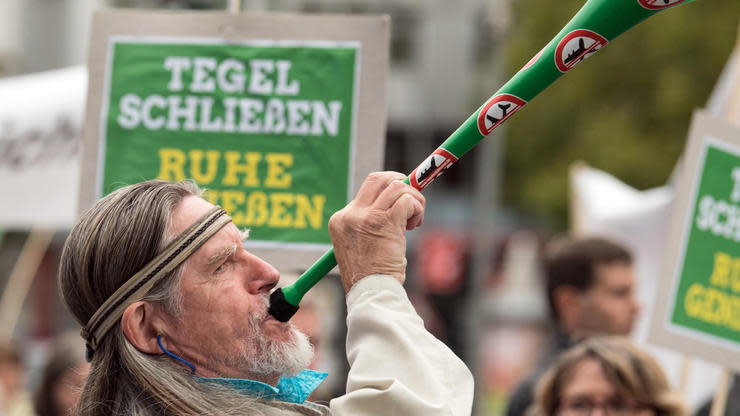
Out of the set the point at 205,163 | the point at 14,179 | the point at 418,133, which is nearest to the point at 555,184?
the point at 418,133

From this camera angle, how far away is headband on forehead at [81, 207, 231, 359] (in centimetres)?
227

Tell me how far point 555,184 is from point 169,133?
20.2 metres

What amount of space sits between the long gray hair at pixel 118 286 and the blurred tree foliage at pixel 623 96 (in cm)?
1739

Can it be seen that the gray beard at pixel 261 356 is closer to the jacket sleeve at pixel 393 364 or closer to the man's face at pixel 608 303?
the jacket sleeve at pixel 393 364

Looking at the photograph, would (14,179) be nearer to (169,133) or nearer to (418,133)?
(169,133)

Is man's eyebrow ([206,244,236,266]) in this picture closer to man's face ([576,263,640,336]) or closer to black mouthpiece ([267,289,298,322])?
black mouthpiece ([267,289,298,322])

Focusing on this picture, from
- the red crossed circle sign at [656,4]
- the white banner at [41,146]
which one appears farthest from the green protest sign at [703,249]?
the white banner at [41,146]

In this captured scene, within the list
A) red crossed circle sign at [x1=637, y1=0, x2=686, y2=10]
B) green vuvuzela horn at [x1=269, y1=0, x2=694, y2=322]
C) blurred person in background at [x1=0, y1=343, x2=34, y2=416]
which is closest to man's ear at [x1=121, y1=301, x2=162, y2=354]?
green vuvuzela horn at [x1=269, y1=0, x2=694, y2=322]

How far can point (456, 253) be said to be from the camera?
27.8 m

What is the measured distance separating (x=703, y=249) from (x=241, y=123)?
1.78m

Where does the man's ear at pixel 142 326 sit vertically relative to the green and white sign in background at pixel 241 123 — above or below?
below

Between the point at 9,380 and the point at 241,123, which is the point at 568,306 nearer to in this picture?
the point at 241,123

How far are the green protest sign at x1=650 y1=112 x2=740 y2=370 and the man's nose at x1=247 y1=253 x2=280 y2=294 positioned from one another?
6.50ft

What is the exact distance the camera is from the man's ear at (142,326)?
2283 mm
